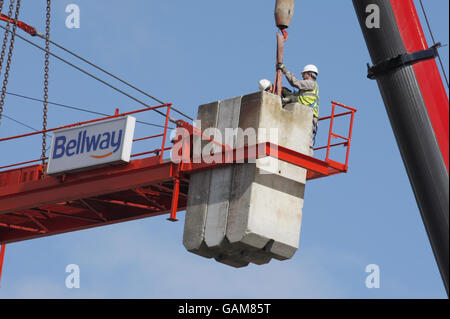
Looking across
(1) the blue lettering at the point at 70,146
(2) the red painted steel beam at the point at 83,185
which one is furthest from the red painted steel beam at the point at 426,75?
(1) the blue lettering at the point at 70,146

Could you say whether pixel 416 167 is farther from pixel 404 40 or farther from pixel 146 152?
A: pixel 146 152

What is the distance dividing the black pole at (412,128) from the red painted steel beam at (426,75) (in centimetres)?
18

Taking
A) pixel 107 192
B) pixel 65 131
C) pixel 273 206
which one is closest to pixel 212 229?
pixel 273 206

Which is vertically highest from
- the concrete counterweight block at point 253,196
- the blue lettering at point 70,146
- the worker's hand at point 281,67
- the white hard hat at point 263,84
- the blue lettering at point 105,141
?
the worker's hand at point 281,67

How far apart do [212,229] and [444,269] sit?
10367mm

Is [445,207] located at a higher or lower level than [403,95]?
lower

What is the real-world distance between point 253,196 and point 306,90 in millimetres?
3232

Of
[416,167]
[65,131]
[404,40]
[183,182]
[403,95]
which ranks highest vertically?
[65,131]

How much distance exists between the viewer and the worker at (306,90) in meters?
26.5

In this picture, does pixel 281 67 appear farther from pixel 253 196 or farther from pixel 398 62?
pixel 398 62

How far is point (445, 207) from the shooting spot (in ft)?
52.0

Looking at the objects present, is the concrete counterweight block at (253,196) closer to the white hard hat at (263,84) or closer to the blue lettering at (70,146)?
the white hard hat at (263,84)

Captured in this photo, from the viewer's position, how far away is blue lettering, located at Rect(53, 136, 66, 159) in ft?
→ 94.9

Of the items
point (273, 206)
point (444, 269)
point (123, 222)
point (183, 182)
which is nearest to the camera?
point (444, 269)
